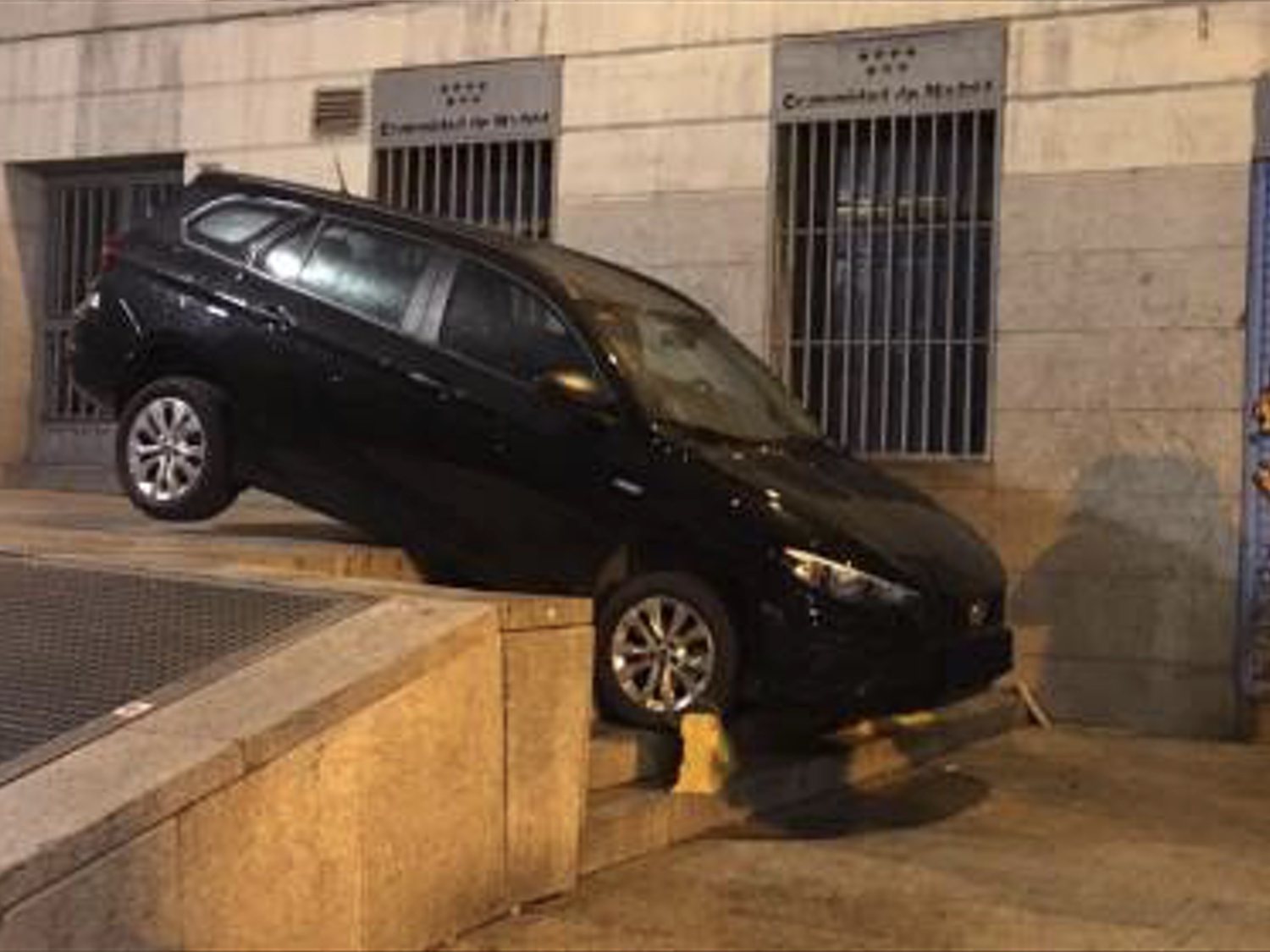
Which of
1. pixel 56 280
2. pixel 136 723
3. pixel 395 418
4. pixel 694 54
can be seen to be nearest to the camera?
pixel 136 723

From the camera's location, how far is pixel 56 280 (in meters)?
15.6

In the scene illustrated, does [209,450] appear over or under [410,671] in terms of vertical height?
over

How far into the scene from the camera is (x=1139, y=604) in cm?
1098

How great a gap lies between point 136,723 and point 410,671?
0.80 m

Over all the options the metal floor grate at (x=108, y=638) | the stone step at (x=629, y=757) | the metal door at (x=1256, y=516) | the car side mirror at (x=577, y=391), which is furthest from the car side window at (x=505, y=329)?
the metal door at (x=1256, y=516)

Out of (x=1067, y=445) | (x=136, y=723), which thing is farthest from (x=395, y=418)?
(x=1067, y=445)

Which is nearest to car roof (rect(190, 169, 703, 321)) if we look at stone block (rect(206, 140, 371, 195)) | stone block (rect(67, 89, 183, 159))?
stone block (rect(206, 140, 371, 195))

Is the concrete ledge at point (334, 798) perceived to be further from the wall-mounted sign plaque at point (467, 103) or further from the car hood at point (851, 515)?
the wall-mounted sign plaque at point (467, 103)

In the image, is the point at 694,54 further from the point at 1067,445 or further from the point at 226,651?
the point at 226,651

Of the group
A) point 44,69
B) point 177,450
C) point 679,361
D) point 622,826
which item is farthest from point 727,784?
point 44,69

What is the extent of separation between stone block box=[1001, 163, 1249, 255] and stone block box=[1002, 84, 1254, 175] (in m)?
0.06

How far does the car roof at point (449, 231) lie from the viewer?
28.0ft

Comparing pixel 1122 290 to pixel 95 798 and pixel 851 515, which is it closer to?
pixel 851 515

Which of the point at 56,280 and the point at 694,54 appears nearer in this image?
the point at 694,54
